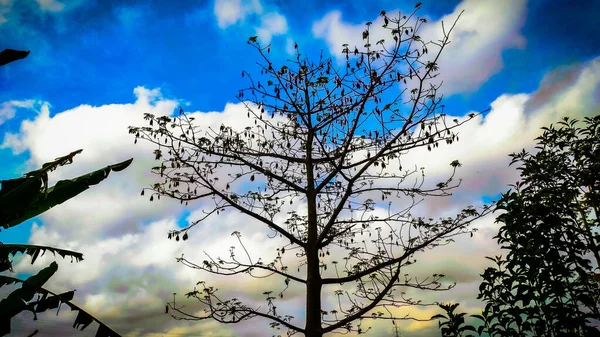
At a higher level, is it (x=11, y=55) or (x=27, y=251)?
(x=11, y=55)

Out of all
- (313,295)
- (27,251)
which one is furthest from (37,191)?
(313,295)

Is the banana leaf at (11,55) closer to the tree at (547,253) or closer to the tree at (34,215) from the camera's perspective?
the tree at (34,215)

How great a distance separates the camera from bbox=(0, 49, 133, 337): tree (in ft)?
14.5

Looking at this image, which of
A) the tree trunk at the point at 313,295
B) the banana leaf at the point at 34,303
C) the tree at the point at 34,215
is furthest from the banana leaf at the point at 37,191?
the tree trunk at the point at 313,295

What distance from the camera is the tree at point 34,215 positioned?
4.41m

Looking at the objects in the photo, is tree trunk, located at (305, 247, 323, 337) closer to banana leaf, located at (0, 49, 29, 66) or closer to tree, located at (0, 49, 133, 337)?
tree, located at (0, 49, 133, 337)

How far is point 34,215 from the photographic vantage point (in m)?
5.70

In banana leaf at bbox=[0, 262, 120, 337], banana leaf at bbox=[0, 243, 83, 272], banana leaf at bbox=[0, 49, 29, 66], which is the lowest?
banana leaf at bbox=[0, 262, 120, 337]

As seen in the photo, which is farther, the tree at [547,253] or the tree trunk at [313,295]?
the tree trunk at [313,295]

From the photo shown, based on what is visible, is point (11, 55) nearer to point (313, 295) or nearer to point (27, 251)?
point (27, 251)

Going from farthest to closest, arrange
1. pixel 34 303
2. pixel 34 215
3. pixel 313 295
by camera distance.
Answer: pixel 313 295 → pixel 34 215 → pixel 34 303

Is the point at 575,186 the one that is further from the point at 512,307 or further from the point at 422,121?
the point at 422,121

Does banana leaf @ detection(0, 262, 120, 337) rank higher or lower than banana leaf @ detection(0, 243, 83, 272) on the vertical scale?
lower

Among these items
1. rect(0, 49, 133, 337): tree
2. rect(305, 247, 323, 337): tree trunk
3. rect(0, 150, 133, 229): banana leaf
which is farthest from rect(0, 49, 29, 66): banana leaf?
rect(305, 247, 323, 337): tree trunk
